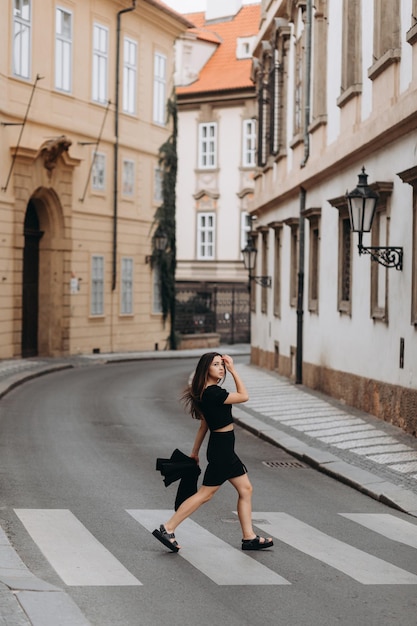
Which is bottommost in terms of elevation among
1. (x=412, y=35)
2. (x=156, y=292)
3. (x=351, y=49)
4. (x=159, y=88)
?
(x=156, y=292)

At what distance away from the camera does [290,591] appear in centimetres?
752

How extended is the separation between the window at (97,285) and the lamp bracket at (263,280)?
5.98 metres

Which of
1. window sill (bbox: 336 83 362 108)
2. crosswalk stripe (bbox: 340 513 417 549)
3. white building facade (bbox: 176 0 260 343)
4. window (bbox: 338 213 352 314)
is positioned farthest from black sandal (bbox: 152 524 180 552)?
white building facade (bbox: 176 0 260 343)

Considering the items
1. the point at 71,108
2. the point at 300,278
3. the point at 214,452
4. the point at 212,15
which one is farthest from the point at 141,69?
the point at 214,452

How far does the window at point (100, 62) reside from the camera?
35375mm

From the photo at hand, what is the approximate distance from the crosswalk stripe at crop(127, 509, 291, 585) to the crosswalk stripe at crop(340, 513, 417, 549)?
1497mm

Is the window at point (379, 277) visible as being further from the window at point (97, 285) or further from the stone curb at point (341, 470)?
the window at point (97, 285)

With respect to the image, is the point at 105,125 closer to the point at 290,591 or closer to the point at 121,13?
the point at 121,13

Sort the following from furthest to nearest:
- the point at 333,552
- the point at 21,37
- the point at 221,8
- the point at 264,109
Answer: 1. the point at 221,8
2. the point at 264,109
3. the point at 21,37
4. the point at 333,552

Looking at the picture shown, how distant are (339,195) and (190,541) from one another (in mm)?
13204

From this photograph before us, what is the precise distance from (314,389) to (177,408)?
374 centimetres

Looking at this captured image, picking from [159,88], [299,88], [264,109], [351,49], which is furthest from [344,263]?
[159,88]

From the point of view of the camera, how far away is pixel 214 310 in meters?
47.4

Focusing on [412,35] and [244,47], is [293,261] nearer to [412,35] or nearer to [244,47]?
[412,35]
